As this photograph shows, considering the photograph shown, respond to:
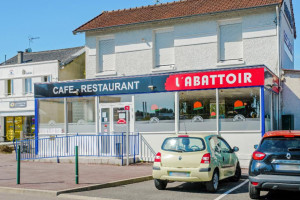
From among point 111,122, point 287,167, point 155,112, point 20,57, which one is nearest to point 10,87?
point 20,57

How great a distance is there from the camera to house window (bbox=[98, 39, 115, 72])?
2133 cm

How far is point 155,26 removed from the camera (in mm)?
20109

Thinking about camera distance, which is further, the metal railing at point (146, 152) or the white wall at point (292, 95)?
the white wall at point (292, 95)

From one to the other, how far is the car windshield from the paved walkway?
7.48 ft

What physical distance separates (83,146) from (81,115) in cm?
230

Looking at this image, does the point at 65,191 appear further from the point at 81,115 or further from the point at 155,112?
the point at 81,115

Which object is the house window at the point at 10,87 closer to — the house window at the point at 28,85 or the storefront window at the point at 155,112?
the house window at the point at 28,85

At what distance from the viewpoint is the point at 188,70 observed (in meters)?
17.1

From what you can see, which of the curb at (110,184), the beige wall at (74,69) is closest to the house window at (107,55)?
the beige wall at (74,69)

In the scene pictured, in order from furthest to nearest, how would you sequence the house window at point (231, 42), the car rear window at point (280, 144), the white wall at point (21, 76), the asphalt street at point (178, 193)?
1. the white wall at point (21, 76)
2. the house window at point (231, 42)
3. the asphalt street at point (178, 193)
4. the car rear window at point (280, 144)

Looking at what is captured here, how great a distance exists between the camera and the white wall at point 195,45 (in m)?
17.9

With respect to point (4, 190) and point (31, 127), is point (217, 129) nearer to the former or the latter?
point (4, 190)

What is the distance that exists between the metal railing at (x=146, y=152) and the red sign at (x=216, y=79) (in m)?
2.53

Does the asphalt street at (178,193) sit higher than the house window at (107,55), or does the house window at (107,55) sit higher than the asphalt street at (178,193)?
the house window at (107,55)
